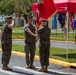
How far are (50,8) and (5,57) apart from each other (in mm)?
3994

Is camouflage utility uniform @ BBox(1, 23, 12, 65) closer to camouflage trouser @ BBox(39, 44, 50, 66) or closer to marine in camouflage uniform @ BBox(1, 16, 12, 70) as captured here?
marine in camouflage uniform @ BBox(1, 16, 12, 70)

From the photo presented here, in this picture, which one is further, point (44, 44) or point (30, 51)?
point (30, 51)

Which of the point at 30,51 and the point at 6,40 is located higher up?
the point at 6,40

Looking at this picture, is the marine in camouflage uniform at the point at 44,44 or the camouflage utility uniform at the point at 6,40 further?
the camouflage utility uniform at the point at 6,40

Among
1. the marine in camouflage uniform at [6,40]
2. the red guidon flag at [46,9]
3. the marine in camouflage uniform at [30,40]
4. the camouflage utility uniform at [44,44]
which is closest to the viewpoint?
the camouflage utility uniform at [44,44]

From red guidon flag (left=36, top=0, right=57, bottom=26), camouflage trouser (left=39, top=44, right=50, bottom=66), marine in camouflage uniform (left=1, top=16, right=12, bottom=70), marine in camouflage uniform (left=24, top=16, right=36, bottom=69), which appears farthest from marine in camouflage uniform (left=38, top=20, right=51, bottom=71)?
red guidon flag (left=36, top=0, right=57, bottom=26)

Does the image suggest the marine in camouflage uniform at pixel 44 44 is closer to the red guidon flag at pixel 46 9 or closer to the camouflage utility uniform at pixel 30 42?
the camouflage utility uniform at pixel 30 42

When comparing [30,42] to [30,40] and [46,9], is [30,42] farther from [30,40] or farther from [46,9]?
[46,9]

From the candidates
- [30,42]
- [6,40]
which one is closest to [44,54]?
[30,42]

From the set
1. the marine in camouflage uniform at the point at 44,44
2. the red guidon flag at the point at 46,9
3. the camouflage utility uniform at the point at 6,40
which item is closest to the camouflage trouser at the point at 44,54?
the marine in camouflage uniform at the point at 44,44

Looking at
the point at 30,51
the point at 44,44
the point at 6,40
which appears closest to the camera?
the point at 44,44

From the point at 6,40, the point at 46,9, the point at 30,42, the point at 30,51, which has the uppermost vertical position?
the point at 46,9

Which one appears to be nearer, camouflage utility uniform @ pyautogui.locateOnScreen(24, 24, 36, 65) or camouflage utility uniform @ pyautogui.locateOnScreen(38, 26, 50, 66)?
camouflage utility uniform @ pyautogui.locateOnScreen(38, 26, 50, 66)

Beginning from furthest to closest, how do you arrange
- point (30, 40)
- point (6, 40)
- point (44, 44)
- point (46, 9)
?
point (46, 9)
point (30, 40)
point (6, 40)
point (44, 44)
